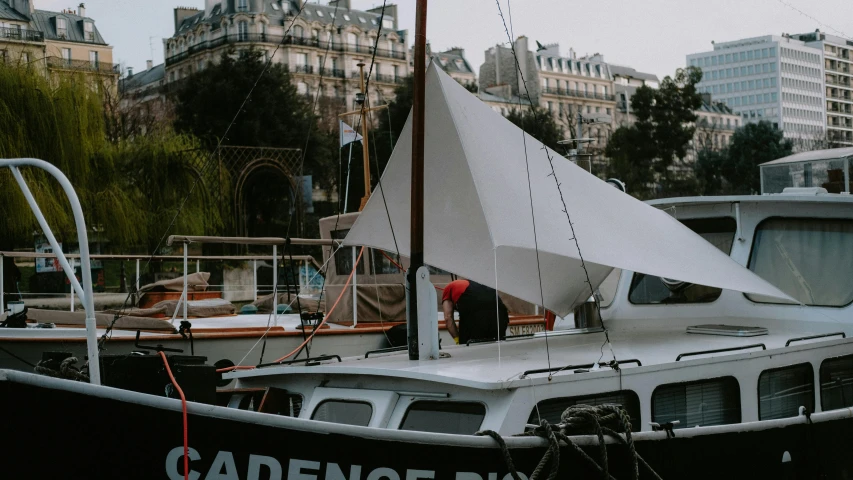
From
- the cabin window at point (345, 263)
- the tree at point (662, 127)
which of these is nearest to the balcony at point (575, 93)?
the tree at point (662, 127)

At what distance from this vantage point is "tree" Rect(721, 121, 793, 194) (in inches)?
2343

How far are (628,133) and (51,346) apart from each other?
49.3 m

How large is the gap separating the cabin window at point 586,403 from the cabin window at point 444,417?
1.14 feet

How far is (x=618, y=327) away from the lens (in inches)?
368

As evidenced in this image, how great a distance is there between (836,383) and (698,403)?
168 cm

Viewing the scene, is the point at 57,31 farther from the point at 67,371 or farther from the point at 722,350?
the point at 722,350

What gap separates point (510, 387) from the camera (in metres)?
5.84

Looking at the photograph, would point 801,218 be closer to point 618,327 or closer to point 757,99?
point 618,327

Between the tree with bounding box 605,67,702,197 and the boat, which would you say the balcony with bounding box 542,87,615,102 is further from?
the boat

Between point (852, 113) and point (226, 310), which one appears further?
point (852, 113)

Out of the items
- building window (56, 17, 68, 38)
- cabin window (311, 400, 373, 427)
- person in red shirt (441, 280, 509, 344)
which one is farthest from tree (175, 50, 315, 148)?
building window (56, 17, 68, 38)

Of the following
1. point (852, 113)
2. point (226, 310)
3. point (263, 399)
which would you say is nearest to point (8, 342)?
point (226, 310)

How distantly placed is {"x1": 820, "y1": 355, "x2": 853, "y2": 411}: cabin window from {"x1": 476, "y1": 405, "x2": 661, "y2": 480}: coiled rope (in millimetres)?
2575

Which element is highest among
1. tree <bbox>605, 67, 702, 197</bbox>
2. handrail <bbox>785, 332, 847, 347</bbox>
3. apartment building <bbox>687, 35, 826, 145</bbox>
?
apartment building <bbox>687, 35, 826, 145</bbox>
